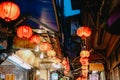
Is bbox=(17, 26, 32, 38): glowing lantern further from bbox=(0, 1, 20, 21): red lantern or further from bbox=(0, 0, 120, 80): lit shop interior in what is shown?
bbox=(0, 1, 20, 21): red lantern

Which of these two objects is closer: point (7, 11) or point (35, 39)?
point (7, 11)

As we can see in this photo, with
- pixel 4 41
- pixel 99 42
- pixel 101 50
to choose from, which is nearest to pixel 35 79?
pixel 101 50

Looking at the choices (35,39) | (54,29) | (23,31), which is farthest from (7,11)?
(35,39)

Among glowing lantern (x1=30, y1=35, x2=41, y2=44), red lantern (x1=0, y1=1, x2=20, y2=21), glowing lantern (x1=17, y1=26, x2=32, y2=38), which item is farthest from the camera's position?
glowing lantern (x1=30, y1=35, x2=41, y2=44)

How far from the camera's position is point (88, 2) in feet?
35.6

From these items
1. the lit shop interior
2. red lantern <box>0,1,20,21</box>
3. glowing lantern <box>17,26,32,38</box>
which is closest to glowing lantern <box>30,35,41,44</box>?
the lit shop interior

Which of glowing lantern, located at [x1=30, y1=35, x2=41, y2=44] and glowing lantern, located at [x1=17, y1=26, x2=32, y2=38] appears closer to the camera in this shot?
glowing lantern, located at [x1=17, y1=26, x2=32, y2=38]

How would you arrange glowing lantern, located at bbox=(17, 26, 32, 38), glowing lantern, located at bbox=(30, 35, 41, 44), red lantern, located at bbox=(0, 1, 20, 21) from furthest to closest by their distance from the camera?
glowing lantern, located at bbox=(30, 35, 41, 44) → glowing lantern, located at bbox=(17, 26, 32, 38) → red lantern, located at bbox=(0, 1, 20, 21)

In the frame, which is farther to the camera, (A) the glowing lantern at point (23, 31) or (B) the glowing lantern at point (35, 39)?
(B) the glowing lantern at point (35, 39)

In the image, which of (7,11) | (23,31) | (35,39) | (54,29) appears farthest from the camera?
(35,39)

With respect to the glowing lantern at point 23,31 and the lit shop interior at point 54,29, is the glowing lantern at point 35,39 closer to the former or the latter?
the lit shop interior at point 54,29

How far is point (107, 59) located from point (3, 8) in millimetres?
10279

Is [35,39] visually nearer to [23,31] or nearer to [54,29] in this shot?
[54,29]

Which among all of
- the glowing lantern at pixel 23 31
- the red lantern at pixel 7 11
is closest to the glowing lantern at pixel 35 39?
the glowing lantern at pixel 23 31
